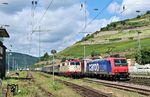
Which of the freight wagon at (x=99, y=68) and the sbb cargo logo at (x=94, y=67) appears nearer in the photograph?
the freight wagon at (x=99, y=68)

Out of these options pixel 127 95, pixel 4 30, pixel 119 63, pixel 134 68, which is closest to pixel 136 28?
pixel 134 68

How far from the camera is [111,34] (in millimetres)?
167000

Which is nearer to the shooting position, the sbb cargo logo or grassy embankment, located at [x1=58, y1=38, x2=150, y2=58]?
the sbb cargo logo

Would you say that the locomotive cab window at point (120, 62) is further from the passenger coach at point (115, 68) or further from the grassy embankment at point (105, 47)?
the grassy embankment at point (105, 47)

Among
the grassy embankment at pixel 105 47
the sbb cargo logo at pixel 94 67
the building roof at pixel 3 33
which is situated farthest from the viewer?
the grassy embankment at pixel 105 47

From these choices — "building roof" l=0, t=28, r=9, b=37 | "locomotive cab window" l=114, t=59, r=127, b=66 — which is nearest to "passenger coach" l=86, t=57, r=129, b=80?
"locomotive cab window" l=114, t=59, r=127, b=66

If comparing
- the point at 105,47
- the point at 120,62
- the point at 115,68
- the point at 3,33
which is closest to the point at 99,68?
the point at 120,62

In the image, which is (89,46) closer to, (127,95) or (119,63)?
(119,63)

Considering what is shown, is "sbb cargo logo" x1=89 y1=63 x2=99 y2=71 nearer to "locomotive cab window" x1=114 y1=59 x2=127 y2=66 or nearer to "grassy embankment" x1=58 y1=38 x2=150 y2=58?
"locomotive cab window" x1=114 y1=59 x2=127 y2=66

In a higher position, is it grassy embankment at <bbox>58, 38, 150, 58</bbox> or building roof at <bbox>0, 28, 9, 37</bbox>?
grassy embankment at <bbox>58, 38, 150, 58</bbox>

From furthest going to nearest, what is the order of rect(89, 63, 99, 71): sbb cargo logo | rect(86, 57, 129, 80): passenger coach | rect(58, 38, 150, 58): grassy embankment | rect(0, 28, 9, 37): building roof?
rect(58, 38, 150, 58): grassy embankment, rect(0, 28, 9, 37): building roof, rect(89, 63, 99, 71): sbb cargo logo, rect(86, 57, 129, 80): passenger coach

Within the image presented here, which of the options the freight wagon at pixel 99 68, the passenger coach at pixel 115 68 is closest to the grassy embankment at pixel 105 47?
the freight wagon at pixel 99 68

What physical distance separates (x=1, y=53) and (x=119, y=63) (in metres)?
26.2

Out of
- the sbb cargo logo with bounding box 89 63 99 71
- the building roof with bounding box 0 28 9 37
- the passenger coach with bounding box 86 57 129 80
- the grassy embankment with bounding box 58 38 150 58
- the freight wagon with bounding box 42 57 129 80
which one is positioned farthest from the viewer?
the grassy embankment with bounding box 58 38 150 58
